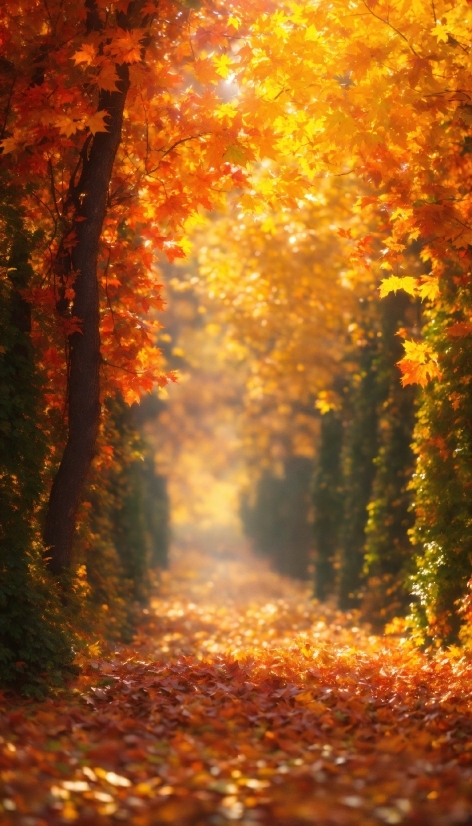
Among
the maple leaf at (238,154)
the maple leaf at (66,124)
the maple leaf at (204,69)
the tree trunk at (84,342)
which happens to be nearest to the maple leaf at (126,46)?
the tree trunk at (84,342)

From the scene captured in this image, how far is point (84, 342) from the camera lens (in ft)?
28.3

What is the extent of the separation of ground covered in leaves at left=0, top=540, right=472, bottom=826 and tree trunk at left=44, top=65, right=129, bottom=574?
1403mm

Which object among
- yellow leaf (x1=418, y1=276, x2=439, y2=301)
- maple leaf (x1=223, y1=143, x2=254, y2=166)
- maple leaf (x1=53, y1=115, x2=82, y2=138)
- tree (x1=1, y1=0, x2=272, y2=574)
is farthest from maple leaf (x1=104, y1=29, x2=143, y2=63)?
yellow leaf (x1=418, y1=276, x2=439, y2=301)

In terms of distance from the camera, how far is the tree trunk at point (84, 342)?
862cm

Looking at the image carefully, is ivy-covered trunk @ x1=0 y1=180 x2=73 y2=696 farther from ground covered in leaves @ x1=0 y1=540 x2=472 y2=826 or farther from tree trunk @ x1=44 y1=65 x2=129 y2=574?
ground covered in leaves @ x1=0 y1=540 x2=472 y2=826

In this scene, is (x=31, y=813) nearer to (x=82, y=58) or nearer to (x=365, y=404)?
(x=82, y=58)

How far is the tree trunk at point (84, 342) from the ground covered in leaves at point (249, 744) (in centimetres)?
140

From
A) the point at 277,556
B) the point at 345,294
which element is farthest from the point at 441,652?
the point at 277,556

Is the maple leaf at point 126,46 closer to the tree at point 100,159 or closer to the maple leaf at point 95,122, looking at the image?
the tree at point 100,159

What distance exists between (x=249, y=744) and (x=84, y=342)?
4.22 metres

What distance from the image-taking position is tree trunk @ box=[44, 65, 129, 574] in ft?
28.3

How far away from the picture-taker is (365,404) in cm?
1828

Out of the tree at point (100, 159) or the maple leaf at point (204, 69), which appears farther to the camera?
the maple leaf at point (204, 69)

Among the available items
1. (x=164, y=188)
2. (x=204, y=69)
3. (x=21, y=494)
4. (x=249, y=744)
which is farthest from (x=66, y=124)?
(x=249, y=744)
